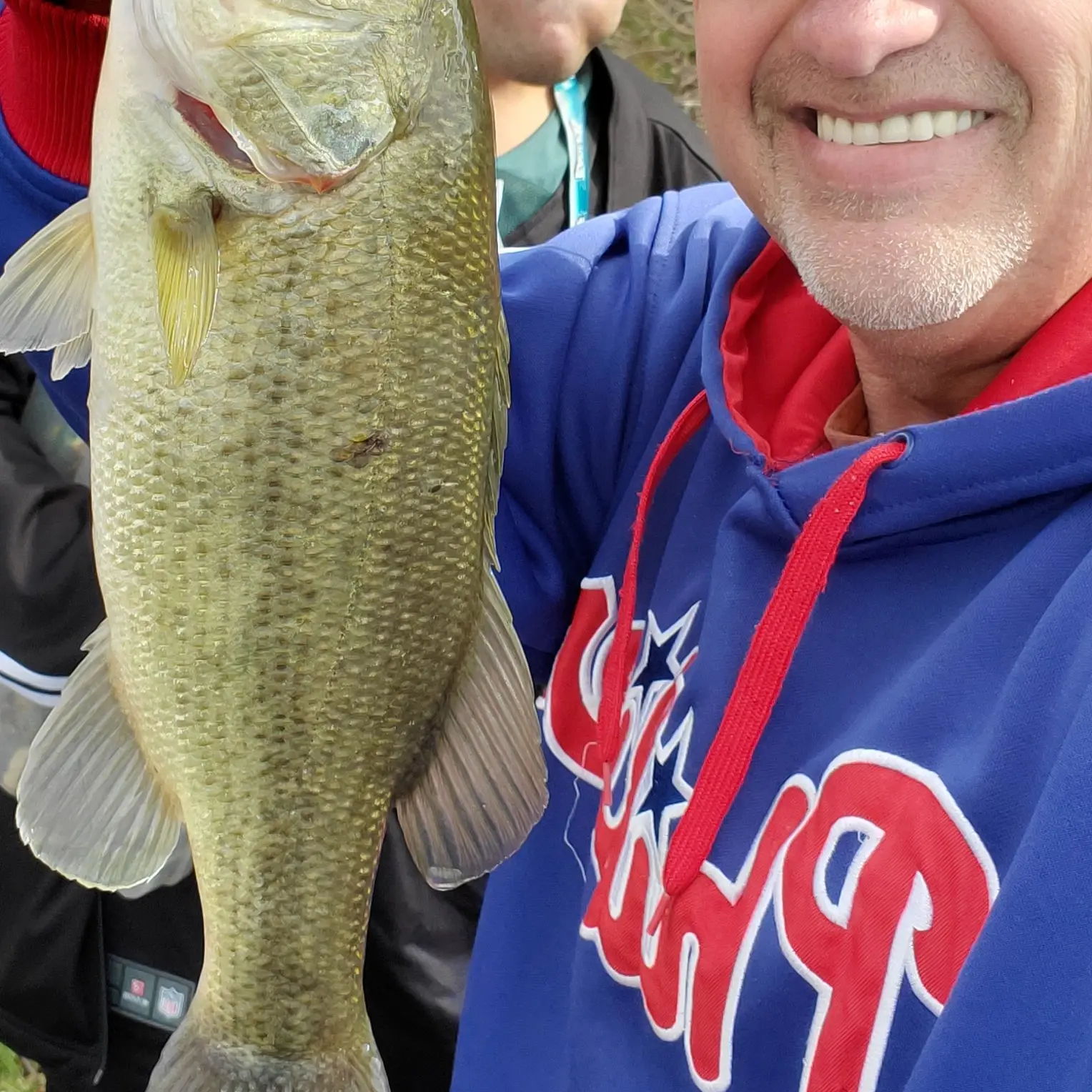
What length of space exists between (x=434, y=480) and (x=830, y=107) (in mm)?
620

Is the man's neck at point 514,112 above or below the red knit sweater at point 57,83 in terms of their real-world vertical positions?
below

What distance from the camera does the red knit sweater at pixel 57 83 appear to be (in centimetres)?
129

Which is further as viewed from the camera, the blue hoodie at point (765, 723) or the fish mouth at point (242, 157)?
the fish mouth at point (242, 157)

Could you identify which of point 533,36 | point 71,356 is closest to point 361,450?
point 71,356

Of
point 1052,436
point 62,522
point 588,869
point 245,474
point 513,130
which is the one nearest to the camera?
point 1052,436

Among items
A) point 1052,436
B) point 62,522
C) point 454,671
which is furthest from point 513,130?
point 1052,436

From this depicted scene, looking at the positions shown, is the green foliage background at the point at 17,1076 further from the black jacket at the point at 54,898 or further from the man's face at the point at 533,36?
the man's face at the point at 533,36

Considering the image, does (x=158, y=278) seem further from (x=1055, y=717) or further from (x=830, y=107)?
(x=1055, y=717)

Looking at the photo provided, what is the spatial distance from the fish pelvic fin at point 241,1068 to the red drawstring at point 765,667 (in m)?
0.44

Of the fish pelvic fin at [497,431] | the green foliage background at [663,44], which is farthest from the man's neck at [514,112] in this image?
the green foliage background at [663,44]

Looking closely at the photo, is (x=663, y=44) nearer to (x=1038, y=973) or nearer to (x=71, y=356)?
(x=71, y=356)

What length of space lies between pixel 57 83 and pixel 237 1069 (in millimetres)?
1196

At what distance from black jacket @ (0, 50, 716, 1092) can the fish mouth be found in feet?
3.27

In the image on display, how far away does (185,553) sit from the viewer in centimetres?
111
